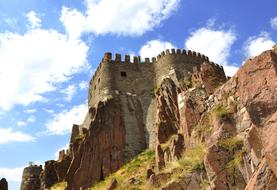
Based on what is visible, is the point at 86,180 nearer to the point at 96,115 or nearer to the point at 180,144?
the point at 96,115

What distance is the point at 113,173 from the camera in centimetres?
3127

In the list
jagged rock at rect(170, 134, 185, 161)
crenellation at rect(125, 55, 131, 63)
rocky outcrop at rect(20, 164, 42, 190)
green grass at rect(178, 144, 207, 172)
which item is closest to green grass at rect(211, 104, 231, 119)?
green grass at rect(178, 144, 207, 172)

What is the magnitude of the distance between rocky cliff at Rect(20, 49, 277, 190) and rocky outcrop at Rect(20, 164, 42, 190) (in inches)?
405

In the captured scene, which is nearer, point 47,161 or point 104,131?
point 104,131

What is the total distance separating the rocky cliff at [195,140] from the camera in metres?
9.45

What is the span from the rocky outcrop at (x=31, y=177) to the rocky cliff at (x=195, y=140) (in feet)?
33.7

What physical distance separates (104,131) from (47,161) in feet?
23.0

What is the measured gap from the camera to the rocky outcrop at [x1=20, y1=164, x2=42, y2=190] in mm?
46809

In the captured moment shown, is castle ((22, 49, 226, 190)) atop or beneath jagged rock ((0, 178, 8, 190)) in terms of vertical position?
atop

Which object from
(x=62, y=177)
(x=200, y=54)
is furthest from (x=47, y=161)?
(x=200, y=54)

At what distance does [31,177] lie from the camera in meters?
49.2

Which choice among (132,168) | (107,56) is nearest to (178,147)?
(132,168)

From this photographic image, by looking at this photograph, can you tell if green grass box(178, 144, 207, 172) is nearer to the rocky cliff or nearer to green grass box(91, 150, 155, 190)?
the rocky cliff

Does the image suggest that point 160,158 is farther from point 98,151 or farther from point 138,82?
point 138,82
